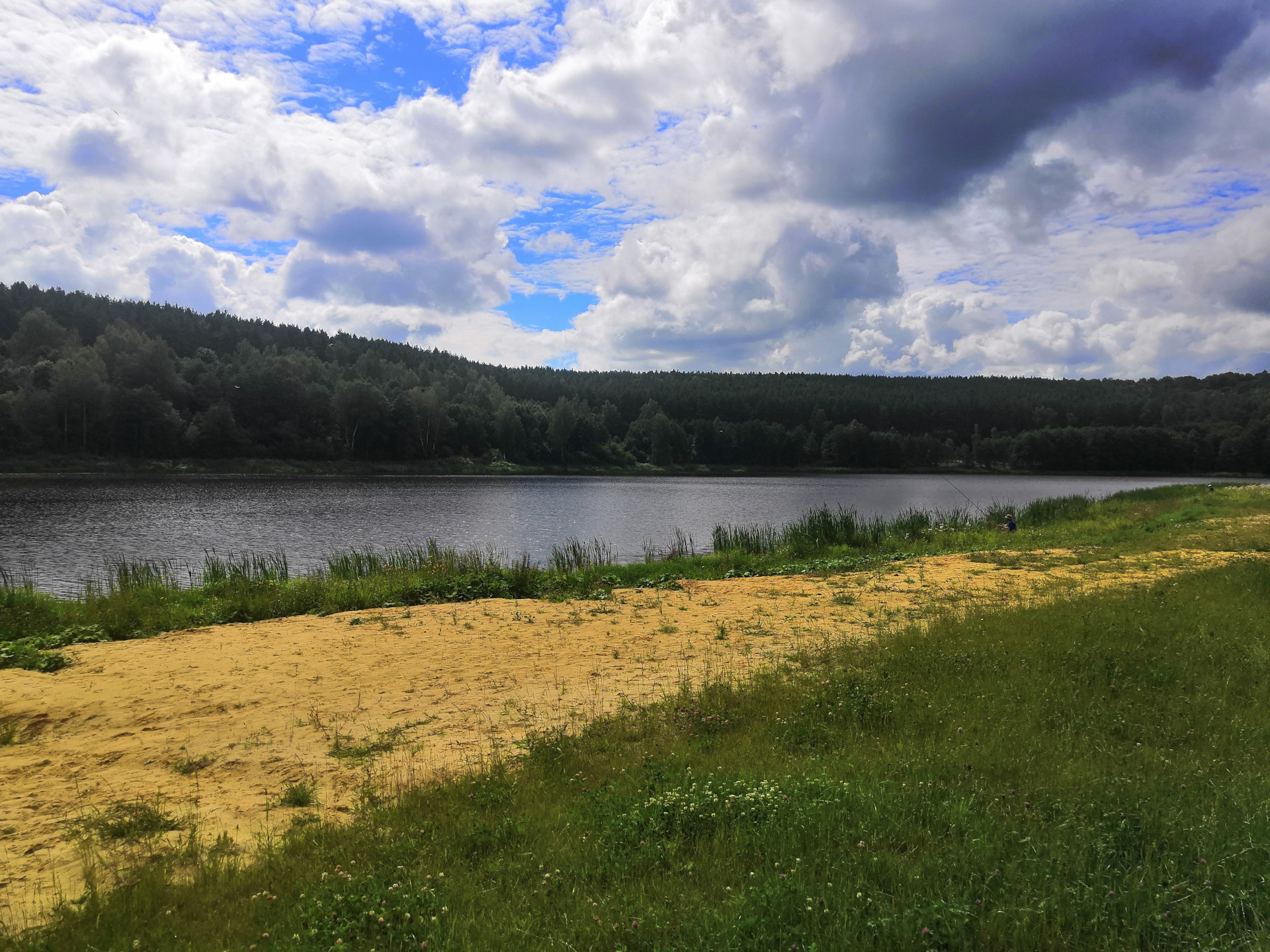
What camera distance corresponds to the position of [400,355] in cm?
15988

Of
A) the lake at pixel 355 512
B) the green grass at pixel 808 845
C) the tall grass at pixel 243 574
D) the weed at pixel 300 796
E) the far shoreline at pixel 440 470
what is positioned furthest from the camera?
the far shoreline at pixel 440 470

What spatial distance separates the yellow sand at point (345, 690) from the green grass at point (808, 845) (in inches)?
38.1

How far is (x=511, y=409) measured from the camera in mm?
113250

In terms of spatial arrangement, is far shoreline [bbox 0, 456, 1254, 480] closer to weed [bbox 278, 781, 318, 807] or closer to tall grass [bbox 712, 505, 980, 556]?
tall grass [bbox 712, 505, 980, 556]

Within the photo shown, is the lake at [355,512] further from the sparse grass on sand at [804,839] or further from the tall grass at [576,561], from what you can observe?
the sparse grass on sand at [804,839]

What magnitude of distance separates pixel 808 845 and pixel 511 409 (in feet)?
366

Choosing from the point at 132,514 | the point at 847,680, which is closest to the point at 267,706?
the point at 847,680

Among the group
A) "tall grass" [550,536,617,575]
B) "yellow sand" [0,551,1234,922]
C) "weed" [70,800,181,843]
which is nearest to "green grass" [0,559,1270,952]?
"weed" [70,800,181,843]

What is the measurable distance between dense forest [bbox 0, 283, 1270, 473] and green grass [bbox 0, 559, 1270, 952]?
8514 centimetres

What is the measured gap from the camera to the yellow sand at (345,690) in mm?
6062

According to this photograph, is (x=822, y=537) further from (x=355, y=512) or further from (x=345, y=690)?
(x=355, y=512)

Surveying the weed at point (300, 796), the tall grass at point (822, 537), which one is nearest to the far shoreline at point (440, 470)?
the tall grass at point (822, 537)

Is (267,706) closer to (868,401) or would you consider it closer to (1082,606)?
(1082,606)

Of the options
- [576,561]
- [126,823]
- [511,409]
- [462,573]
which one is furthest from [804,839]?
[511,409]
